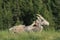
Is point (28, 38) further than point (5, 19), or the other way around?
point (5, 19)

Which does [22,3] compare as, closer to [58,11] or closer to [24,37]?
[58,11]

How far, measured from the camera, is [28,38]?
7.95m

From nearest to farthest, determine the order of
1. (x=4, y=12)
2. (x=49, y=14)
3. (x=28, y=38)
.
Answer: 1. (x=28, y=38)
2. (x=4, y=12)
3. (x=49, y=14)

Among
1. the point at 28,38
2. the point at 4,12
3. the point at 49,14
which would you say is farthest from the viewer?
the point at 49,14

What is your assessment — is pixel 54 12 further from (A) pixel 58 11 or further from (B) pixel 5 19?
(B) pixel 5 19

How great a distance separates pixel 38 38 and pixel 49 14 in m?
6.93

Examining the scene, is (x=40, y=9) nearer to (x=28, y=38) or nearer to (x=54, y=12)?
(x=54, y=12)

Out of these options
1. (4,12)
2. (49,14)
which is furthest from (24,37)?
(49,14)

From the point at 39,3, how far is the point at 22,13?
979mm

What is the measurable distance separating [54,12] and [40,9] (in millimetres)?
1016

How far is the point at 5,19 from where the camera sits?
45.3ft

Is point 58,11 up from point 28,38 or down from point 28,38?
down

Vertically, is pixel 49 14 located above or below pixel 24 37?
below

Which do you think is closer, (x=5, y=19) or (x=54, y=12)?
(x=5, y=19)
